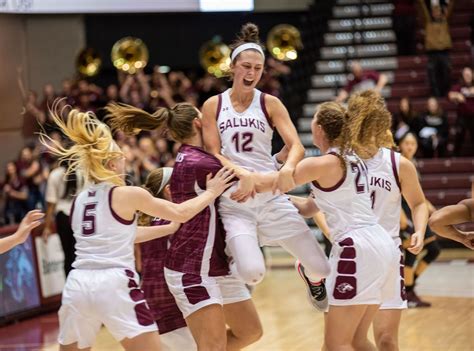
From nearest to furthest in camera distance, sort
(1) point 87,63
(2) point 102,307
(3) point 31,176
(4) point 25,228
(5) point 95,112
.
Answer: (2) point 102,307 → (4) point 25,228 → (3) point 31,176 → (5) point 95,112 → (1) point 87,63

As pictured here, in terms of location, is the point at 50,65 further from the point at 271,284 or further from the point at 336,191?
the point at 336,191

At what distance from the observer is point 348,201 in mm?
5719

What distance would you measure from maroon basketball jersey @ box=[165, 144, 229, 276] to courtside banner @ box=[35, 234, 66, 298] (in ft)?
17.9

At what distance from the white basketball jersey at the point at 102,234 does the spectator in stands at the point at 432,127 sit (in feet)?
36.2

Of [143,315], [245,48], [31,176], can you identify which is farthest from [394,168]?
[31,176]

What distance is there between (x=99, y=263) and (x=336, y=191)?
1420 millimetres

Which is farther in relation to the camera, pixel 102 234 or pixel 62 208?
pixel 62 208

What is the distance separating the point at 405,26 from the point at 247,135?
42.3ft

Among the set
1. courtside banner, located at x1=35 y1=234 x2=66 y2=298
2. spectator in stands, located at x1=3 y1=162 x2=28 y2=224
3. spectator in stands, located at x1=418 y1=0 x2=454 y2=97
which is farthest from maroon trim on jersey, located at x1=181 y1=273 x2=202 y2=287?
spectator in stands, located at x1=418 y1=0 x2=454 y2=97

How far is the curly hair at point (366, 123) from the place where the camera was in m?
5.91

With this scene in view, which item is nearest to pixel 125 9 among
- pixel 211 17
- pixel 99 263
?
pixel 211 17

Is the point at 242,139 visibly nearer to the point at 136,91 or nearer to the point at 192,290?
the point at 192,290

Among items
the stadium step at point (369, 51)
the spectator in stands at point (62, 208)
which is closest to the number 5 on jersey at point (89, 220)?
the spectator in stands at point (62, 208)

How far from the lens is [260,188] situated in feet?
19.3
